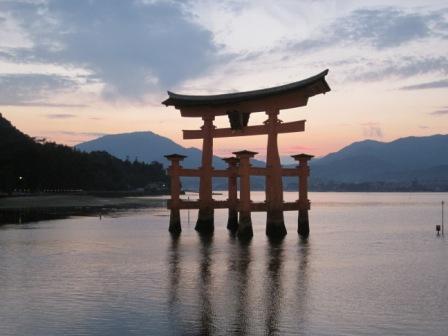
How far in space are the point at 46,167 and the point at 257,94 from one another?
6448 cm

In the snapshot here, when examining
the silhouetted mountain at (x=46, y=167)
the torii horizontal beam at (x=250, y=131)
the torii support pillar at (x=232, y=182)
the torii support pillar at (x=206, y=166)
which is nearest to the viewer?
the torii horizontal beam at (x=250, y=131)

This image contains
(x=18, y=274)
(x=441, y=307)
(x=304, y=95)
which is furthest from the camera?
(x=304, y=95)

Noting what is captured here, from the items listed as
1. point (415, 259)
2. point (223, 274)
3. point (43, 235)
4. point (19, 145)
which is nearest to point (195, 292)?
point (223, 274)

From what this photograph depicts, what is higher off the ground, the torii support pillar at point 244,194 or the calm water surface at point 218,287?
the torii support pillar at point 244,194

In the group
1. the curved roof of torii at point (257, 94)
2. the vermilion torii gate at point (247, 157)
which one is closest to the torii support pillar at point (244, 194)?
the vermilion torii gate at point (247, 157)

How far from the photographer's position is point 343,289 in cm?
2069

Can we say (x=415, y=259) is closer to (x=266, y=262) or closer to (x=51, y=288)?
(x=266, y=262)

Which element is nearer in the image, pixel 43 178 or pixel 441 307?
pixel 441 307

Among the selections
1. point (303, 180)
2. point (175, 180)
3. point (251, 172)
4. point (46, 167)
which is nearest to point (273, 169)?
point (251, 172)

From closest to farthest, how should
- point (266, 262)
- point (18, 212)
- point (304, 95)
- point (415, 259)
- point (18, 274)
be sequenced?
point (18, 274) → point (266, 262) → point (415, 259) → point (304, 95) → point (18, 212)

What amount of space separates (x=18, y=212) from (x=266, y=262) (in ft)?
146

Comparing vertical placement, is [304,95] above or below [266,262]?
above

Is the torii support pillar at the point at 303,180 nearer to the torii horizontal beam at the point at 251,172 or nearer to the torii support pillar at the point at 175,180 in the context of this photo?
the torii horizontal beam at the point at 251,172

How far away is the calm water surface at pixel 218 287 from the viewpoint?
49.4 feet
